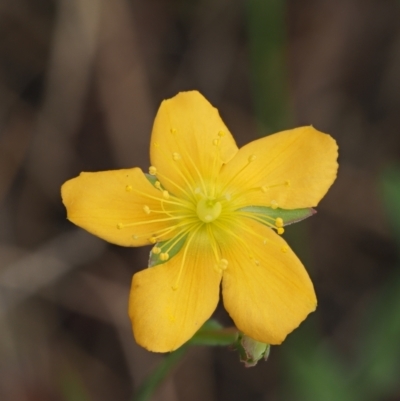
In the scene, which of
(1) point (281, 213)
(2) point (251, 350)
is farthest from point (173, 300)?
(1) point (281, 213)

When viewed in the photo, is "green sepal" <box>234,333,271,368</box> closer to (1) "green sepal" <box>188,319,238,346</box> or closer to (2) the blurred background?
(1) "green sepal" <box>188,319,238,346</box>

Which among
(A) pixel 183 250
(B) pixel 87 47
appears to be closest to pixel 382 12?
(B) pixel 87 47

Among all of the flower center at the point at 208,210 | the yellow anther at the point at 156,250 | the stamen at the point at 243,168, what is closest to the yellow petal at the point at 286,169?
the stamen at the point at 243,168

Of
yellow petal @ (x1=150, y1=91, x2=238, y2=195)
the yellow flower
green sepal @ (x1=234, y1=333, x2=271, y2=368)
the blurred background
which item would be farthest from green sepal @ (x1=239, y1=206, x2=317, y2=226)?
the blurred background

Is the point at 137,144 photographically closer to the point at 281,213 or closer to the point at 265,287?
the point at 281,213

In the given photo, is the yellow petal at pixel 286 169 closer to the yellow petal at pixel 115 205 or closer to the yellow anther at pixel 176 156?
the yellow anther at pixel 176 156
